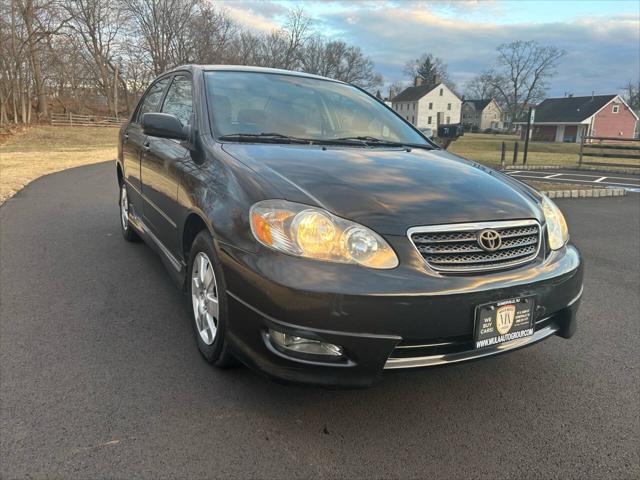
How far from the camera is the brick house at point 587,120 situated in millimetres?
61125

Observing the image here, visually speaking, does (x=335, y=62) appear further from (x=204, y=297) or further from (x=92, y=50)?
(x=204, y=297)

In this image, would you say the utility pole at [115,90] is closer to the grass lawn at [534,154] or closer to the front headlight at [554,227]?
the grass lawn at [534,154]

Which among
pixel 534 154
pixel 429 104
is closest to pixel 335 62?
pixel 429 104

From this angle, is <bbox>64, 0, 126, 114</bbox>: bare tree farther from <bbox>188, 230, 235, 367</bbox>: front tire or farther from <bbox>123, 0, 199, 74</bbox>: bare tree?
<bbox>188, 230, 235, 367</bbox>: front tire

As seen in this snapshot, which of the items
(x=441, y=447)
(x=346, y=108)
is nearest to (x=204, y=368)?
(x=441, y=447)

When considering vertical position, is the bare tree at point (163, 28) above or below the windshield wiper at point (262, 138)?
above

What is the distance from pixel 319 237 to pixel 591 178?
16041mm

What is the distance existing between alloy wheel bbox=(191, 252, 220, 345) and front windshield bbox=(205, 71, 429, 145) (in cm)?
84

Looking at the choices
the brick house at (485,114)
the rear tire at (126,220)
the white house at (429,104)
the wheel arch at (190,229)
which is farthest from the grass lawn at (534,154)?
the brick house at (485,114)

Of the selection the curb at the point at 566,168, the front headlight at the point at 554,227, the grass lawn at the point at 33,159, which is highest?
the front headlight at the point at 554,227

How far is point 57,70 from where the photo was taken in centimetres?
4100

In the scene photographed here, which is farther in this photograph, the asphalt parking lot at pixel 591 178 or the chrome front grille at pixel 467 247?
the asphalt parking lot at pixel 591 178

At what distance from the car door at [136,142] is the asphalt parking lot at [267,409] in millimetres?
1116

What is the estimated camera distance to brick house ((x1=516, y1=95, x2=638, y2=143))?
61125 millimetres
